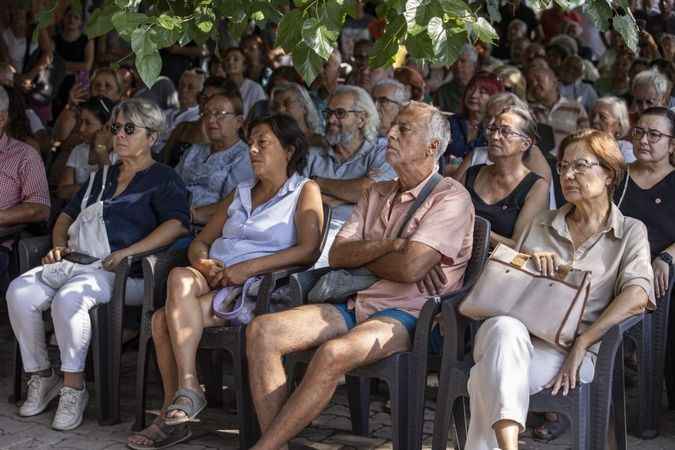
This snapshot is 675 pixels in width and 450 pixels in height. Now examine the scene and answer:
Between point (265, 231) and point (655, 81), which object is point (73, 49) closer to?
point (655, 81)

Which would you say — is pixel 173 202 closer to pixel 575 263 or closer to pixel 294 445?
pixel 294 445

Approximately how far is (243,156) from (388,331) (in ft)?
7.25

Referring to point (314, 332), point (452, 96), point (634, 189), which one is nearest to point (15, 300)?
point (314, 332)

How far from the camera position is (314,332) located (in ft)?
15.9

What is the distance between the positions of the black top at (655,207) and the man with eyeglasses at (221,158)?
2.06 meters

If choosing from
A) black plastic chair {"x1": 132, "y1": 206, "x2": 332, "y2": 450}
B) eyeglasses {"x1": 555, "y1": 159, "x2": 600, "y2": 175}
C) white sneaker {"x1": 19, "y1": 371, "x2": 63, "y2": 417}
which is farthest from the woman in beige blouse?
white sneaker {"x1": 19, "y1": 371, "x2": 63, "y2": 417}

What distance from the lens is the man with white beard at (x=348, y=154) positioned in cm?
617

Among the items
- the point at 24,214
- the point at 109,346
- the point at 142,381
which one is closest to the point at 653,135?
the point at 142,381

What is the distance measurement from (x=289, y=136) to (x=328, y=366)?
55.2 inches

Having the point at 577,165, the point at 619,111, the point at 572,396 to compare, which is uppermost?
the point at 577,165

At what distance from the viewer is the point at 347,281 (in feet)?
Result: 16.5

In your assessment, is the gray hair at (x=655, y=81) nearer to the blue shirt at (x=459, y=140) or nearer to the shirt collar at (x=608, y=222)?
the blue shirt at (x=459, y=140)

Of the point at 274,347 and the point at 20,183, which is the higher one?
the point at 20,183

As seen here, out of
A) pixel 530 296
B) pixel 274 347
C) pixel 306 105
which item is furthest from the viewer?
pixel 306 105
